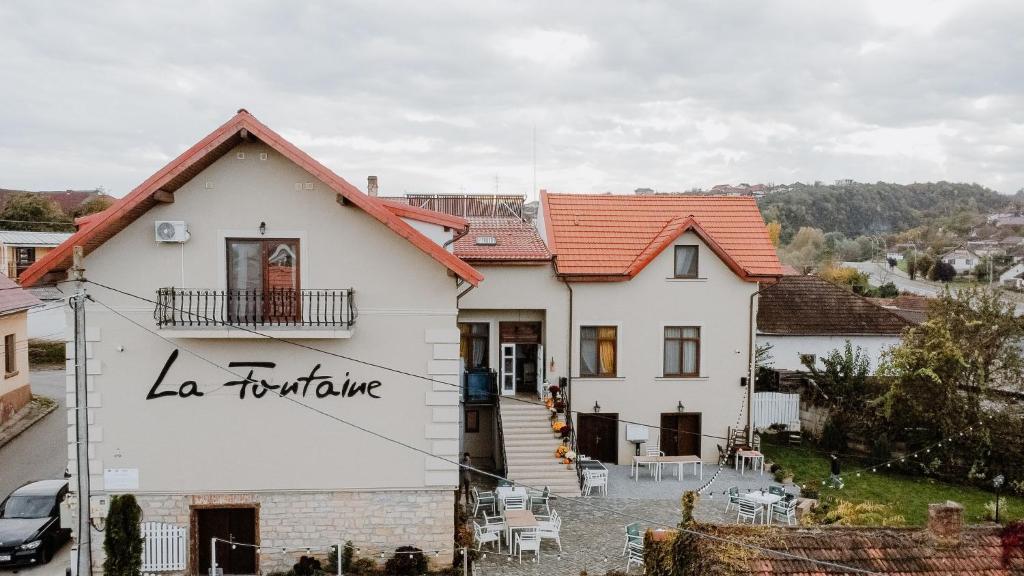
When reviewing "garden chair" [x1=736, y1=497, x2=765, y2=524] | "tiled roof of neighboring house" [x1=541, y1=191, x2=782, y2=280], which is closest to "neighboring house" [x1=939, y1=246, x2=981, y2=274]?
"tiled roof of neighboring house" [x1=541, y1=191, x2=782, y2=280]

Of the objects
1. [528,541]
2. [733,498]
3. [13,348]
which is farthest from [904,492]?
[13,348]

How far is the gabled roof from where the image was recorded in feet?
44.6

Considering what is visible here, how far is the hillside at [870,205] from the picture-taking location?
106m

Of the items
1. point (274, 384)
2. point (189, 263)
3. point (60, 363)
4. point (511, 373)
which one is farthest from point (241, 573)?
point (60, 363)

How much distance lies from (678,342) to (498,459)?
680 cm

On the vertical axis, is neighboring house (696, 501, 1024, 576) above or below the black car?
above

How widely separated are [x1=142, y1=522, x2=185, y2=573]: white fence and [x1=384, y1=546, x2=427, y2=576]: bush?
422 centimetres

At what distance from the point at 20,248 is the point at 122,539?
43461 mm

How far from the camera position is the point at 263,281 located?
14852 millimetres

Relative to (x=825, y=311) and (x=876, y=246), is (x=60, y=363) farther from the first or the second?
(x=876, y=246)

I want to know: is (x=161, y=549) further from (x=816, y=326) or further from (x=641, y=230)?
(x=816, y=326)

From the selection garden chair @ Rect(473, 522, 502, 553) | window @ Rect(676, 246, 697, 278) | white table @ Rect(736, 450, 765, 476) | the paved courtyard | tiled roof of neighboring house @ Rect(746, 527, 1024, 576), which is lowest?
the paved courtyard

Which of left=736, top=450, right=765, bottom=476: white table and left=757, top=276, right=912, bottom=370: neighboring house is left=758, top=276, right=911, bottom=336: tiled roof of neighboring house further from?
left=736, top=450, right=765, bottom=476: white table

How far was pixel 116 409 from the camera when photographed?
14.6 meters
